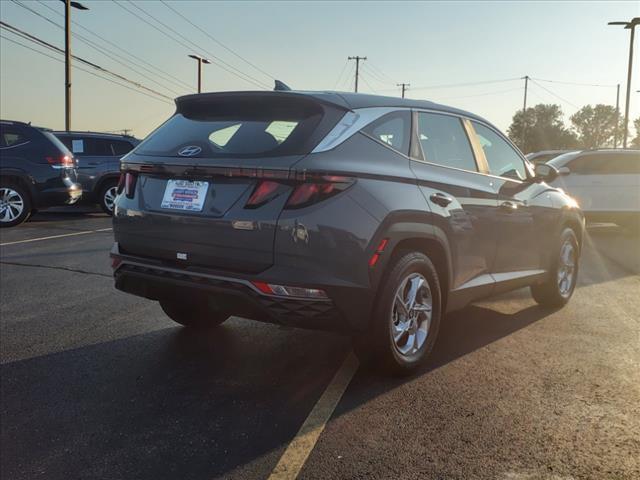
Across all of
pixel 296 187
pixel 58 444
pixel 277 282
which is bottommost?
pixel 58 444

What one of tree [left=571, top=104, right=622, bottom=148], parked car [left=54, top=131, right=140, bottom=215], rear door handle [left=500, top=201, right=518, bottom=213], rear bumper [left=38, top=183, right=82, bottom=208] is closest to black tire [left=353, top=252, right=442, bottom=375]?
rear door handle [left=500, top=201, right=518, bottom=213]

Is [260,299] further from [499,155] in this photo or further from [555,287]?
[555,287]

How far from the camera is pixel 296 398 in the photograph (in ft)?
11.9

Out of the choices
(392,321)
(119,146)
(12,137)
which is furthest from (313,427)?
(119,146)

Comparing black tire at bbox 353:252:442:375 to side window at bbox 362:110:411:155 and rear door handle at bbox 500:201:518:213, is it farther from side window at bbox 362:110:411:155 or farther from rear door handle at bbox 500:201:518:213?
rear door handle at bbox 500:201:518:213

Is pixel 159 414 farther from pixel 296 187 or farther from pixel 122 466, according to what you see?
pixel 296 187

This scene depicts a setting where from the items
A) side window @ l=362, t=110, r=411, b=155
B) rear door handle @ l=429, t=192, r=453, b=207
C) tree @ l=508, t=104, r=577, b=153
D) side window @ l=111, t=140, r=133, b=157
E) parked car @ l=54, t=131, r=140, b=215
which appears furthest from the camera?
tree @ l=508, t=104, r=577, b=153

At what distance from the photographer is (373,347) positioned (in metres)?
3.73

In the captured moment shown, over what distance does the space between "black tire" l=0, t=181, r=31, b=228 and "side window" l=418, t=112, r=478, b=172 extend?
Answer: 974cm

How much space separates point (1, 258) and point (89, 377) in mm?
5034

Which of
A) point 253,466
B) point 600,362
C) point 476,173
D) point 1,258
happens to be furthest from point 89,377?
point 1,258

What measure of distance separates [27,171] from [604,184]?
435 inches

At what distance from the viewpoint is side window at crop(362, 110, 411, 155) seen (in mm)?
3787

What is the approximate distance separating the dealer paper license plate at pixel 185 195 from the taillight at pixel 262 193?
1.05 ft
